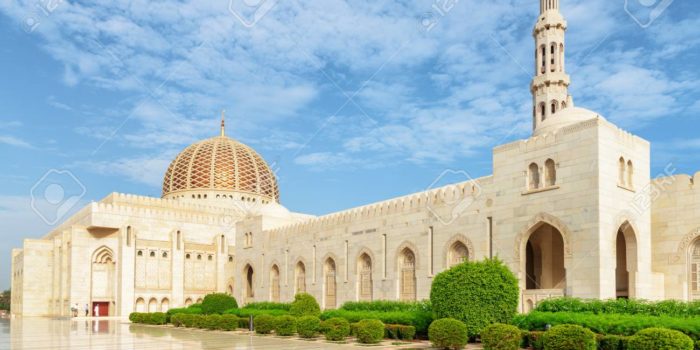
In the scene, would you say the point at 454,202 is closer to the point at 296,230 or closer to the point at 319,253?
the point at 319,253

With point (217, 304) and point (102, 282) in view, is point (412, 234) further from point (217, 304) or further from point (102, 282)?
point (102, 282)

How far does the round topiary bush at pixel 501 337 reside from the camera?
1529 centimetres

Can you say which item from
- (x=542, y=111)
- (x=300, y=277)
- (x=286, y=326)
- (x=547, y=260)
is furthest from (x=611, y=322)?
(x=300, y=277)

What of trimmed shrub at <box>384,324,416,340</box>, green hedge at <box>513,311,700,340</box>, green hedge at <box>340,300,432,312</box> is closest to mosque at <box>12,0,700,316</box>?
green hedge at <box>340,300,432,312</box>

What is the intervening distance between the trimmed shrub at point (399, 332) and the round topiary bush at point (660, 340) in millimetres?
7002

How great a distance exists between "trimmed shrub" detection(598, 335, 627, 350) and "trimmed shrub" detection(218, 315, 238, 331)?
14.2 m

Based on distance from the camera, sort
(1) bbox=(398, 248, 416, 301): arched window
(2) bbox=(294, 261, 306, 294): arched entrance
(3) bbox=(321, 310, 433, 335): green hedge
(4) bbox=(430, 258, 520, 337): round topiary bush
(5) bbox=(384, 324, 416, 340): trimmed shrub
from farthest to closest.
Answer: (2) bbox=(294, 261, 306, 294): arched entrance
(1) bbox=(398, 248, 416, 301): arched window
(3) bbox=(321, 310, 433, 335): green hedge
(5) bbox=(384, 324, 416, 340): trimmed shrub
(4) bbox=(430, 258, 520, 337): round topiary bush

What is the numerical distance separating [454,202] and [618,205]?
269 inches

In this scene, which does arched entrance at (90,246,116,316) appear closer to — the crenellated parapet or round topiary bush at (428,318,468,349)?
the crenellated parapet

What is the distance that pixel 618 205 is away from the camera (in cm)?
2095

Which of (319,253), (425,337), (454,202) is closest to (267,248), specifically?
(319,253)

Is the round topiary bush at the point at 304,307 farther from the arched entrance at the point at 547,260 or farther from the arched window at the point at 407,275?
the arched entrance at the point at 547,260

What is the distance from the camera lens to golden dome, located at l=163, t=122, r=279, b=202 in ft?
175

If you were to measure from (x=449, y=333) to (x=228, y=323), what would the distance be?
11.1 meters
